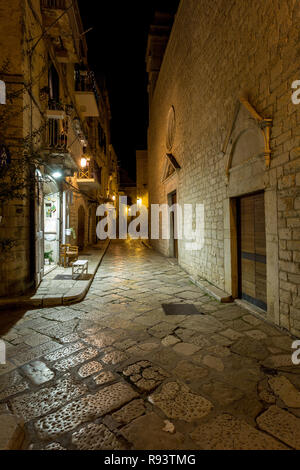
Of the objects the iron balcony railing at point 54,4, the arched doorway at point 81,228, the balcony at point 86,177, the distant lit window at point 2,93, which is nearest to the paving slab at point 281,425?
the distant lit window at point 2,93

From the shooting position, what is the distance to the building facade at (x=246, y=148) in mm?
3279

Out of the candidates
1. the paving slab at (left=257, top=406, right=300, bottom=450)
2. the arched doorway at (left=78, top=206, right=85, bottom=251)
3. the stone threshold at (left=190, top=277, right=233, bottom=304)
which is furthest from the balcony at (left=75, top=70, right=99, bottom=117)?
the paving slab at (left=257, top=406, right=300, bottom=450)

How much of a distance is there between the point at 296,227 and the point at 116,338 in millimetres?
2928

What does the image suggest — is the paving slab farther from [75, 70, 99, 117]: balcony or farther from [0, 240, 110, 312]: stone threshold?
[75, 70, 99, 117]: balcony

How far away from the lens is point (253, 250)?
4.43 metres

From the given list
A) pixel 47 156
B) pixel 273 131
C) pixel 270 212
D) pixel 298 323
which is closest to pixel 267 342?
pixel 298 323

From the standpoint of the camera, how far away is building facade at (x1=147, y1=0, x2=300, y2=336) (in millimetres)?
3279

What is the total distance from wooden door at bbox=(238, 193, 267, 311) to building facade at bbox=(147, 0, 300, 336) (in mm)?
19

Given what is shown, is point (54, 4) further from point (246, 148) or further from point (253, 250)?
point (253, 250)

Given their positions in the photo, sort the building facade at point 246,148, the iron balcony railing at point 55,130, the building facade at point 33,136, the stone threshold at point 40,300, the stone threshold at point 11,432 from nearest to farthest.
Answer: the stone threshold at point 11,432, the building facade at point 246,148, the stone threshold at point 40,300, the building facade at point 33,136, the iron balcony railing at point 55,130

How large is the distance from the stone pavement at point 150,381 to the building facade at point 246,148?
2.93 feet

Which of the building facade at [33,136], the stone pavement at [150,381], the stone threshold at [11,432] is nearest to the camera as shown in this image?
the stone threshold at [11,432]

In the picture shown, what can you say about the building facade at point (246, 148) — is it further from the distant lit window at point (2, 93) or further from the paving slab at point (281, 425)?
the distant lit window at point (2, 93)
